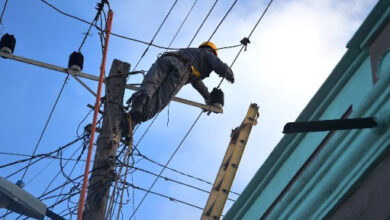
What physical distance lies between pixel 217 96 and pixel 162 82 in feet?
2.86

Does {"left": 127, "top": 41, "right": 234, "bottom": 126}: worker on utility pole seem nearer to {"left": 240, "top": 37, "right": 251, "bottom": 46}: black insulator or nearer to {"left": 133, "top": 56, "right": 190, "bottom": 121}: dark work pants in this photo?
{"left": 133, "top": 56, "right": 190, "bottom": 121}: dark work pants

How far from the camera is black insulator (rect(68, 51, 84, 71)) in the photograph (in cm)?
1096

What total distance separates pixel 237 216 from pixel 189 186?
535cm

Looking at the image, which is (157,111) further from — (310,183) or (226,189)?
(310,183)

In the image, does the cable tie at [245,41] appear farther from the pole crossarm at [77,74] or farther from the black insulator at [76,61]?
the black insulator at [76,61]

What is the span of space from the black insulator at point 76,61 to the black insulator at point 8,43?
2.87 ft

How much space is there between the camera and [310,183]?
16.7ft

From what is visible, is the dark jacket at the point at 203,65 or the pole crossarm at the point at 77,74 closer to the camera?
the pole crossarm at the point at 77,74

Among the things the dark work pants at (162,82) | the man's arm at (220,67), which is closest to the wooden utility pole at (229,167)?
the dark work pants at (162,82)

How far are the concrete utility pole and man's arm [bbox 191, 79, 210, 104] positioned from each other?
152cm

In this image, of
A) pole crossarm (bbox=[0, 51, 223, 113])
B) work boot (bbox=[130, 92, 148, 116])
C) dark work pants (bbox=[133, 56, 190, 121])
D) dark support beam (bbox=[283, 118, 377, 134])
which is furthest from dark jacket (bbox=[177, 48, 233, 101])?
dark support beam (bbox=[283, 118, 377, 134])

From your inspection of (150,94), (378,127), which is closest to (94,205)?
(150,94)

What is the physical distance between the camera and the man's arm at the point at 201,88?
11.4 metres

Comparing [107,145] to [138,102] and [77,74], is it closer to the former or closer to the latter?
[138,102]
